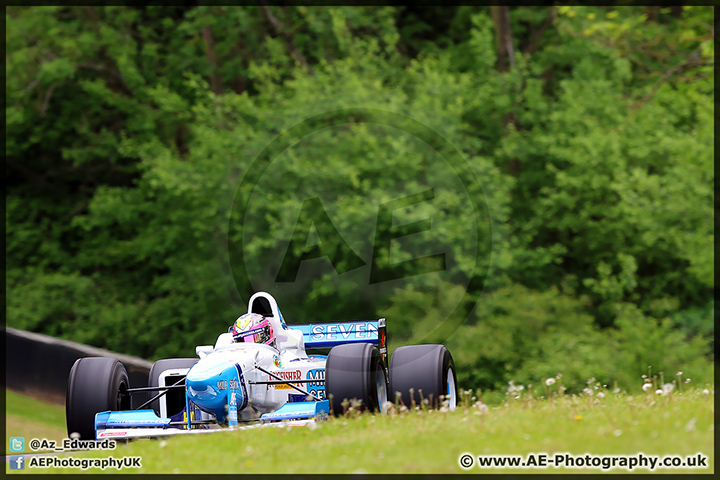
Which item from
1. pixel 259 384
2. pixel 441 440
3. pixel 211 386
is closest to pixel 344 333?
pixel 259 384

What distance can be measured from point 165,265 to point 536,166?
12.9 metres

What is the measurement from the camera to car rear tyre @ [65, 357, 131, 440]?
8820 millimetres

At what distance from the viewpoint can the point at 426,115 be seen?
2303 centimetres

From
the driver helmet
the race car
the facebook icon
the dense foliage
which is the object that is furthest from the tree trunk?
the facebook icon

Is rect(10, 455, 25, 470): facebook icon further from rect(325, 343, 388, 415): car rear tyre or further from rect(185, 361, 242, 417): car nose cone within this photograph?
rect(325, 343, 388, 415): car rear tyre

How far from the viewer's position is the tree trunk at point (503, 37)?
2777 cm

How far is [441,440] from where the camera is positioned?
620 centimetres

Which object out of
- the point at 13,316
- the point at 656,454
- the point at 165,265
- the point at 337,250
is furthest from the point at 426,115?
the point at 656,454

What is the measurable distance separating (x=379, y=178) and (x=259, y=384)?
44.3 ft

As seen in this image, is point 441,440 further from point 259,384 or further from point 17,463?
point 17,463

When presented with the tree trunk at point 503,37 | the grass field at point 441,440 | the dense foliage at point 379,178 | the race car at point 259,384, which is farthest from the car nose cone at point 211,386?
the tree trunk at point 503,37

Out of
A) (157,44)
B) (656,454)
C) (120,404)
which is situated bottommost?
(656,454)

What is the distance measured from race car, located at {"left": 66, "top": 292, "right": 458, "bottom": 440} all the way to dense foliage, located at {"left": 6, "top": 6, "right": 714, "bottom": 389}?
35.1 feet

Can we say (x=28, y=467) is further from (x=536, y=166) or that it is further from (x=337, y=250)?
(x=536, y=166)
